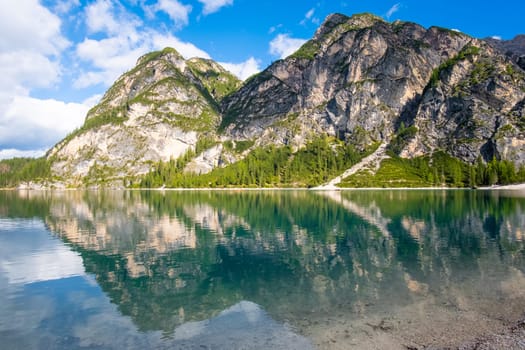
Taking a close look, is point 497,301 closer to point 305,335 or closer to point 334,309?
point 334,309

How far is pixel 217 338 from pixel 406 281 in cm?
1722

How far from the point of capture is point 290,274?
105ft

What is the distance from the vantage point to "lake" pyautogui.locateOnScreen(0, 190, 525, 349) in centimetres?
1981

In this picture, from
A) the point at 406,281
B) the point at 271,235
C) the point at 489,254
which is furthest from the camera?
the point at 271,235

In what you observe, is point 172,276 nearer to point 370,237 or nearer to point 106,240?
point 106,240

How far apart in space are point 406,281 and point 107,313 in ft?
75.1

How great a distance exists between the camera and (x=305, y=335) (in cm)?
1953

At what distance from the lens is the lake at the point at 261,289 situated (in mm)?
19812

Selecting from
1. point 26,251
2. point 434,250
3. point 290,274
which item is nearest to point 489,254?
point 434,250

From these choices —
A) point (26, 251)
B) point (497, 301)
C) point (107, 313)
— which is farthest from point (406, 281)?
point (26, 251)

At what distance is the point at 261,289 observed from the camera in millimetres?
28016

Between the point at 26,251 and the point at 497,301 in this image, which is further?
the point at 26,251

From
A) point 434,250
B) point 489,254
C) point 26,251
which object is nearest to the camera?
point 489,254

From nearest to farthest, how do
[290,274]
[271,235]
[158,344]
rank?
[158,344] < [290,274] < [271,235]
